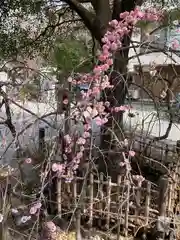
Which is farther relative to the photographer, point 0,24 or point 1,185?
point 0,24

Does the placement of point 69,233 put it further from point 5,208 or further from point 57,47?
point 57,47

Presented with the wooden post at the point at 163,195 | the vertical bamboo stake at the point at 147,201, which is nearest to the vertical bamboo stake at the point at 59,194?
the vertical bamboo stake at the point at 147,201

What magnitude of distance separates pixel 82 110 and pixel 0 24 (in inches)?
140

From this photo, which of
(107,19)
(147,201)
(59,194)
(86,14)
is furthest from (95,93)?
(86,14)

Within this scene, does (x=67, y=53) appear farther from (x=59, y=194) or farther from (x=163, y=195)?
(x=163, y=195)

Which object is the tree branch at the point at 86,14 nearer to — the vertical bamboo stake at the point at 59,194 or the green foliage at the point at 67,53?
the vertical bamboo stake at the point at 59,194

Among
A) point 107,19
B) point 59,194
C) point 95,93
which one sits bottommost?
point 59,194

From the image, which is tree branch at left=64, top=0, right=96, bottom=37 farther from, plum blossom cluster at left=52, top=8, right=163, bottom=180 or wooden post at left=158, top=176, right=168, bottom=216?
wooden post at left=158, top=176, right=168, bottom=216

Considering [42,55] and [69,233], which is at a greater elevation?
[42,55]

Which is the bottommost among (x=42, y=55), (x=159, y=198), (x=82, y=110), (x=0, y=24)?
(x=159, y=198)

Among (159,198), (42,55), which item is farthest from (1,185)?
(42,55)

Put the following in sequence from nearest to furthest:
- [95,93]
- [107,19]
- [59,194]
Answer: [95,93], [59,194], [107,19]

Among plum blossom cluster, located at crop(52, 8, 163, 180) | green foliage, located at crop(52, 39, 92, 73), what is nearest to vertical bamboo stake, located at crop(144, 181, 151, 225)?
plum blossom cluster, located at crop(52, 8, 163, 180)

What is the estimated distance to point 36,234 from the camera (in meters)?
2.18
